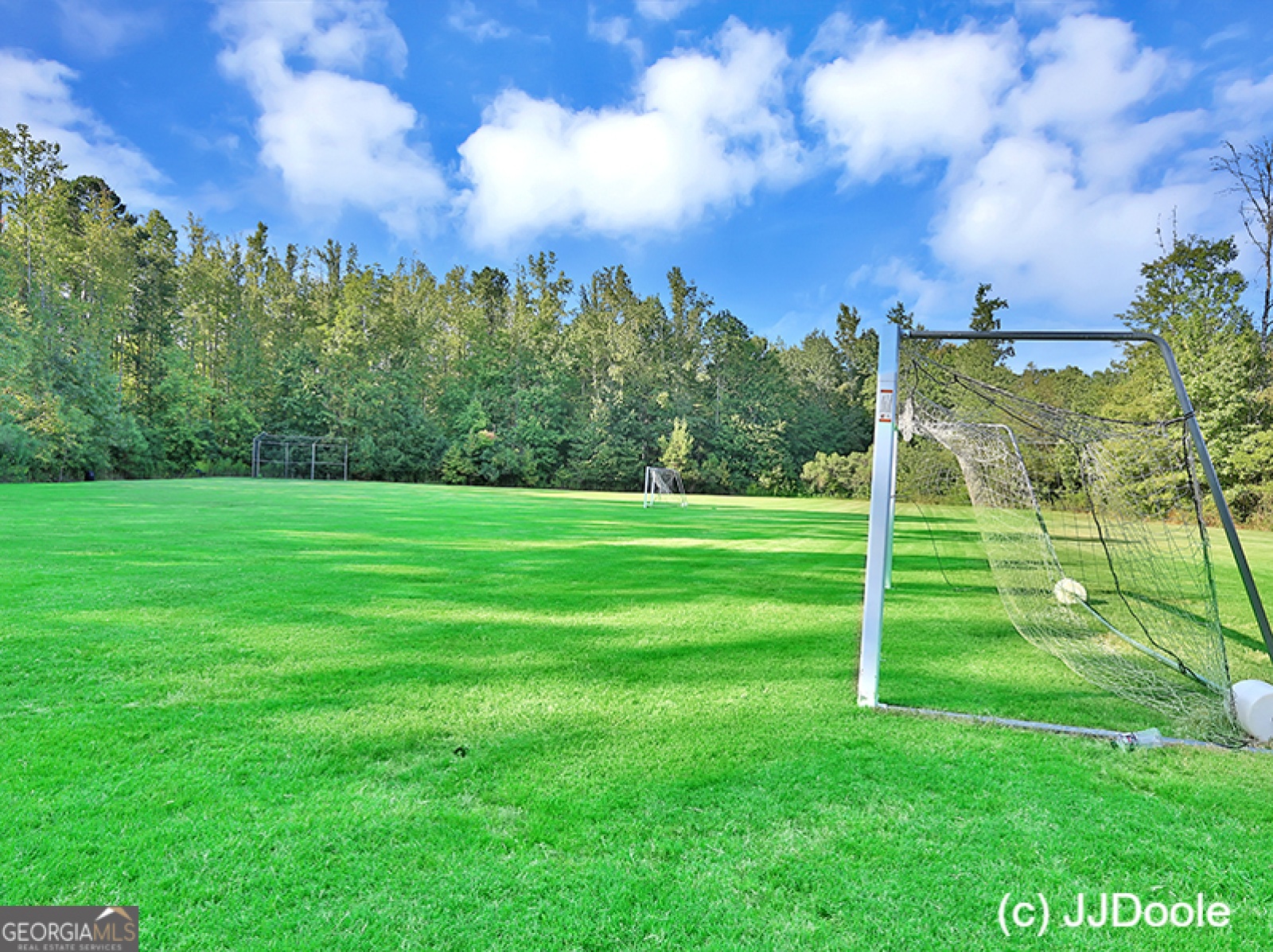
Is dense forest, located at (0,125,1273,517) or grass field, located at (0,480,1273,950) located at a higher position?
dense forest, located at (0,125,1273,517)

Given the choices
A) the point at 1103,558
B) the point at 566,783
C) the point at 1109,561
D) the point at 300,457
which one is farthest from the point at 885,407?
the point at 300,457

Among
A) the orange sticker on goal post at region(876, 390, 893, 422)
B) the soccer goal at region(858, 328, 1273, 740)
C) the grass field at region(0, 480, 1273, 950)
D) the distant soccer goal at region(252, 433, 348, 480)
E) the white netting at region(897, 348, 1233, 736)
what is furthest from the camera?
the distant soccer goal at region(252, 433, 348, 480)

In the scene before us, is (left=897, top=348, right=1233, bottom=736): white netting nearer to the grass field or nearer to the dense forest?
the grass field

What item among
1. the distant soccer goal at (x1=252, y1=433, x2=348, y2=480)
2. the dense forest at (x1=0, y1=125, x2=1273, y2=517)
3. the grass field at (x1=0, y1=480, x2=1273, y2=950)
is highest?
the dense forest at (x1=0, y1=125, x2=1273, y2=517)

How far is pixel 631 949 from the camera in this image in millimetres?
1453

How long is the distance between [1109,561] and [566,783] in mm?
7908

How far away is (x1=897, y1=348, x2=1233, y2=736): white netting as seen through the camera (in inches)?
148

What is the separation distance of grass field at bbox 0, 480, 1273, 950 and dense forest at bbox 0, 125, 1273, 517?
80.8 ft

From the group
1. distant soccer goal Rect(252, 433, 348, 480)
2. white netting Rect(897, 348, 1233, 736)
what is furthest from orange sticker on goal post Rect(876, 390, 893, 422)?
distant soccer goal Rect(252, 433, 348, 480)

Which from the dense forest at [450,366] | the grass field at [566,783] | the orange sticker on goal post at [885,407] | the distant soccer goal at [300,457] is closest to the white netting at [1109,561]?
the grass field at [566,783]

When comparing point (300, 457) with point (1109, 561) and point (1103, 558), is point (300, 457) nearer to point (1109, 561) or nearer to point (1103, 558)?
point (1103, 558)

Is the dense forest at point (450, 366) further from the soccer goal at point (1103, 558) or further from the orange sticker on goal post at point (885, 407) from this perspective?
the orange sticker on goal post at point (885, 407)

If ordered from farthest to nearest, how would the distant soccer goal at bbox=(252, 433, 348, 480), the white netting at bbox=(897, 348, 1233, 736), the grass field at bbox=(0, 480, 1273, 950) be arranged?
the distant soccer goal at bbox=(252, 433, 348, 480), the white netting at bbox=(897, 348, 1233, 736), the grass field at bbox=(0, 480, 1273, 950)

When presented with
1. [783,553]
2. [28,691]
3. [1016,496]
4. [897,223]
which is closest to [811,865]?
[28,691]
